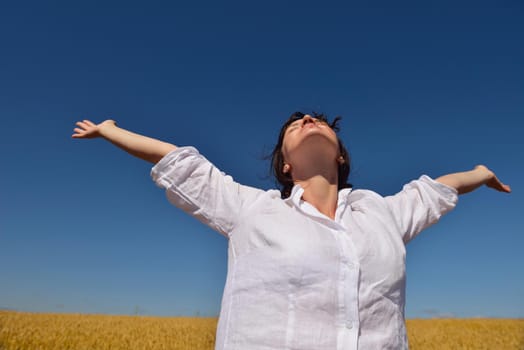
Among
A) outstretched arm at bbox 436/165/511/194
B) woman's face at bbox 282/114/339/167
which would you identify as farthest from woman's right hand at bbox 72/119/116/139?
outstretched arm at bbox 436/165/511/194

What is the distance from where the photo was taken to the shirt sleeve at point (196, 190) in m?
2.14

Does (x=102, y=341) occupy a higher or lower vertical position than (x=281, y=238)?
lower

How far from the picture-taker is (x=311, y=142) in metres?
2.57

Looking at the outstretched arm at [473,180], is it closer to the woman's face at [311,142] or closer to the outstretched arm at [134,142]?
the woman's face at [311,142]

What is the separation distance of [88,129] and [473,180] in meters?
2.69

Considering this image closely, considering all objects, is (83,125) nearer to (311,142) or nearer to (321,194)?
(311,142)

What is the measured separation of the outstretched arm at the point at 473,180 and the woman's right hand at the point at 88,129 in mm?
2231

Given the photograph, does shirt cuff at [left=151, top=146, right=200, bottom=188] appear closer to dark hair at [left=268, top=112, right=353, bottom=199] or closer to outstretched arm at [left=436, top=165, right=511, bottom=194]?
dark hair at [left=268, top=112, right=353, bottom=199]

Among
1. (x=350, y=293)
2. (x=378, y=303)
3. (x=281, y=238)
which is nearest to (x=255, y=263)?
(x=281, y=238)

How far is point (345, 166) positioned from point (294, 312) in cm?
157

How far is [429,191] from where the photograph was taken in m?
2.75

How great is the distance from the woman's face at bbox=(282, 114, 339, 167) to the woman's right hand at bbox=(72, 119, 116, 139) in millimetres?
1115

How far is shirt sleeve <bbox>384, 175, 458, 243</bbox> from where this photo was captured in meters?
2.56

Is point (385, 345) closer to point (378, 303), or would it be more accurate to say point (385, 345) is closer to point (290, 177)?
point (378, 303)
